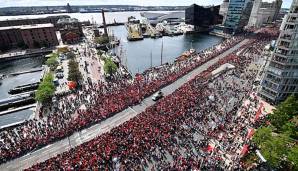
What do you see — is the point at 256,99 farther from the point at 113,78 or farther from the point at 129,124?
the point at 113,78

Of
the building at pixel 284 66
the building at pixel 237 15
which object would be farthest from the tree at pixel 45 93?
the building at pixel 237 15

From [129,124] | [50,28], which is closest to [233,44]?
[129,124]

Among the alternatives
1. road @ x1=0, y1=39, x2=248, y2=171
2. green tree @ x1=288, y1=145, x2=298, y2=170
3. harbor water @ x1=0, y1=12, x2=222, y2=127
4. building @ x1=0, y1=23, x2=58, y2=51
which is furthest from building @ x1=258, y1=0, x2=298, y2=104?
building @ x1=0, y1=23, x2=58, y2=51

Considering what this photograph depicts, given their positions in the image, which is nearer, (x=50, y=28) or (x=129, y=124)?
(x=129, y=124)

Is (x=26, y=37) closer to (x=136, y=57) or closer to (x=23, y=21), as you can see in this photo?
(x=23, y=21)

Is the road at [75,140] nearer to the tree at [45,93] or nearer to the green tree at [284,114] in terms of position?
the tree at [45,93]

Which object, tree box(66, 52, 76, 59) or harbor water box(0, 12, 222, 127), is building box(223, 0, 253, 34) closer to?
harbor water box(0, 12, 222, 127)
